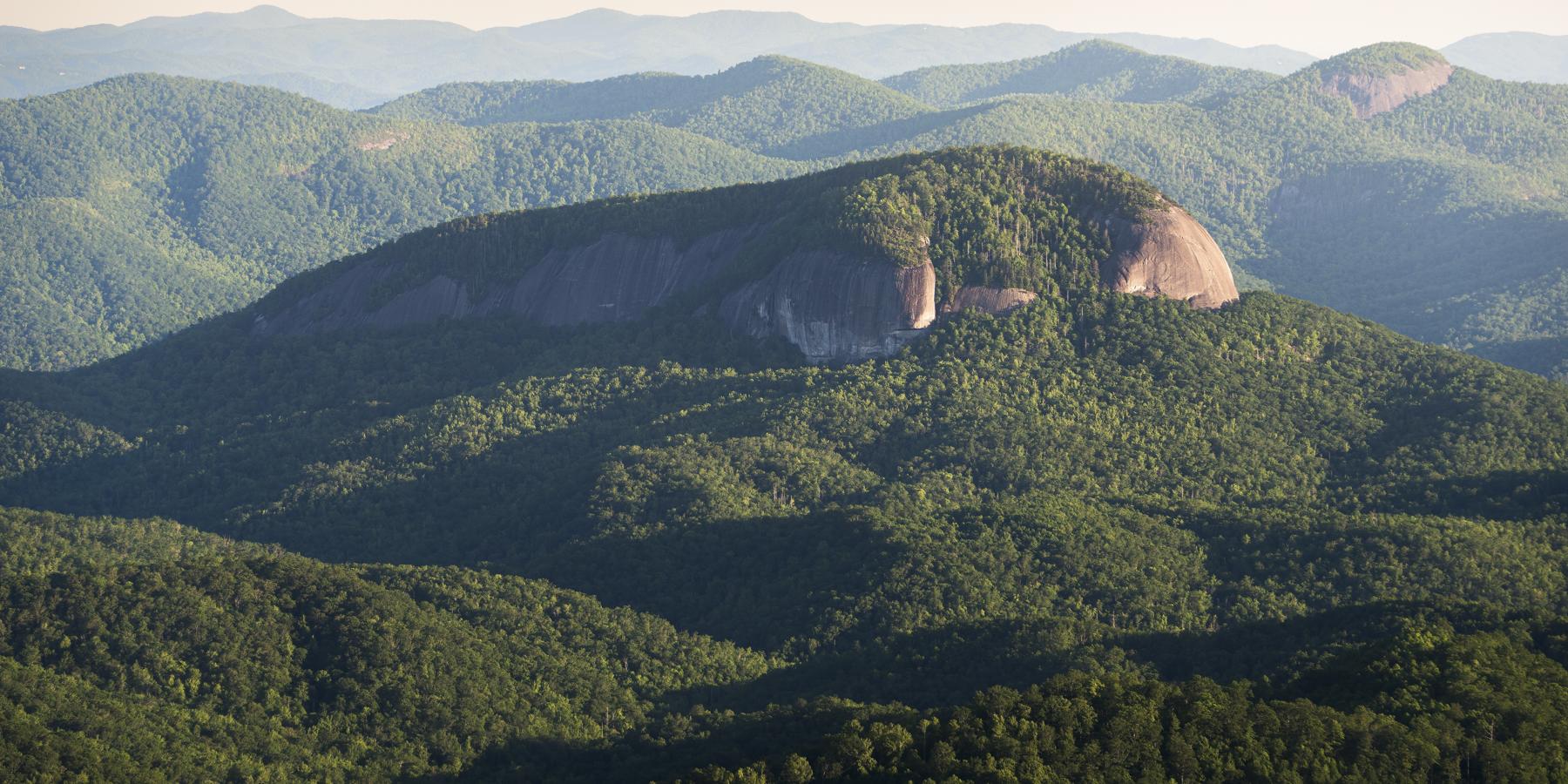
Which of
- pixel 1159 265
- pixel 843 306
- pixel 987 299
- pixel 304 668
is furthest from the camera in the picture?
pixel 843 306

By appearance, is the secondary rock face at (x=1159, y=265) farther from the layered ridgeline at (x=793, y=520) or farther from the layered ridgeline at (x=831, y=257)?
the layered ridgeline at (x=793, y=520)

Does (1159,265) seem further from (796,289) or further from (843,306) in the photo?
(796,289)

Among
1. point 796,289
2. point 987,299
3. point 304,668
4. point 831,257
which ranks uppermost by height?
point 831,257

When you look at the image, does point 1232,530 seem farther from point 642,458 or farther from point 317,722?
point 317,722

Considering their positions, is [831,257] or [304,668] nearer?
[304,668]

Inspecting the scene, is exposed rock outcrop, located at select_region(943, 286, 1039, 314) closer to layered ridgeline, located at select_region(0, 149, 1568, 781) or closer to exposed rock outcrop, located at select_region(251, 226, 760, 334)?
layered ridgeline, located at select_region(0, 149, 1568, 781)

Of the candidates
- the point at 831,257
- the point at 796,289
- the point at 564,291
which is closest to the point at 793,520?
the point at 796,289

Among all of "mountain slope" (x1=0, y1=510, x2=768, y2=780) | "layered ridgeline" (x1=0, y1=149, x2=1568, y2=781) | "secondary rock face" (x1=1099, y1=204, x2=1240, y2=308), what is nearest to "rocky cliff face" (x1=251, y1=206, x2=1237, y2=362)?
"secondary rock face" (x1=1099, y1=204, x2=1240, y2=308)

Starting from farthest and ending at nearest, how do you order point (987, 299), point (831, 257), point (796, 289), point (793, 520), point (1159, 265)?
point (796, 289) → point (831, 257) → point (987, 299) → point (1159, 265) → point (793, 520)
